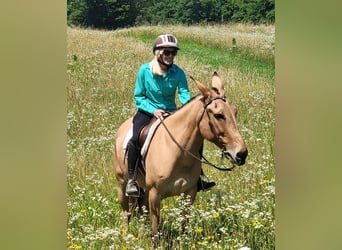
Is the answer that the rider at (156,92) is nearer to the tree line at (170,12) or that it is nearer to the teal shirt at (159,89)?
the teal shirt at (159,89)

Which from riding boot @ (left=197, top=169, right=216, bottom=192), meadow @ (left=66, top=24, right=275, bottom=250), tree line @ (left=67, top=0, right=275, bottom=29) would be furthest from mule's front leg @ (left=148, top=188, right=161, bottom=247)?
tree line @ (left=67, top=0, right=275, bottom=29)

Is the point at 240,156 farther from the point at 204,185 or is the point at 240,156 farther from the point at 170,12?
the point at 170,12

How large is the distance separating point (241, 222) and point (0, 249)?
5.54 ft

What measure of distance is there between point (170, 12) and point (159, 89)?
2.57 feet

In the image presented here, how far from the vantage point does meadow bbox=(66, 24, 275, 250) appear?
169 inches

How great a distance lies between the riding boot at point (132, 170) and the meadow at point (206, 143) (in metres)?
0.21

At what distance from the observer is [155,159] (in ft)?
13.1

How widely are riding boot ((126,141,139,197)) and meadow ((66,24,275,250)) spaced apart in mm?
208

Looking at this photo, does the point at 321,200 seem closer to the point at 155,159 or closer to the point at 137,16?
the point at 155,159

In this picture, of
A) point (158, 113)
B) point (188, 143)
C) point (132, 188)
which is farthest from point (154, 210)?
point (158, 113)

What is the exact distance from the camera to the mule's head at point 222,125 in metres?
3.73

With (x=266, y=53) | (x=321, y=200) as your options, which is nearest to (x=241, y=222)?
(x=321, y=200)

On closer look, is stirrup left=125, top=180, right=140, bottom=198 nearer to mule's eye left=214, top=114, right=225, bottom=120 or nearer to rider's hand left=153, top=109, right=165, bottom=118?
rider's hand left=153, top=109, right=165, bottom=118

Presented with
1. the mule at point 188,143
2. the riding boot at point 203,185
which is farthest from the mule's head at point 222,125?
the riding boot at point 203,185
